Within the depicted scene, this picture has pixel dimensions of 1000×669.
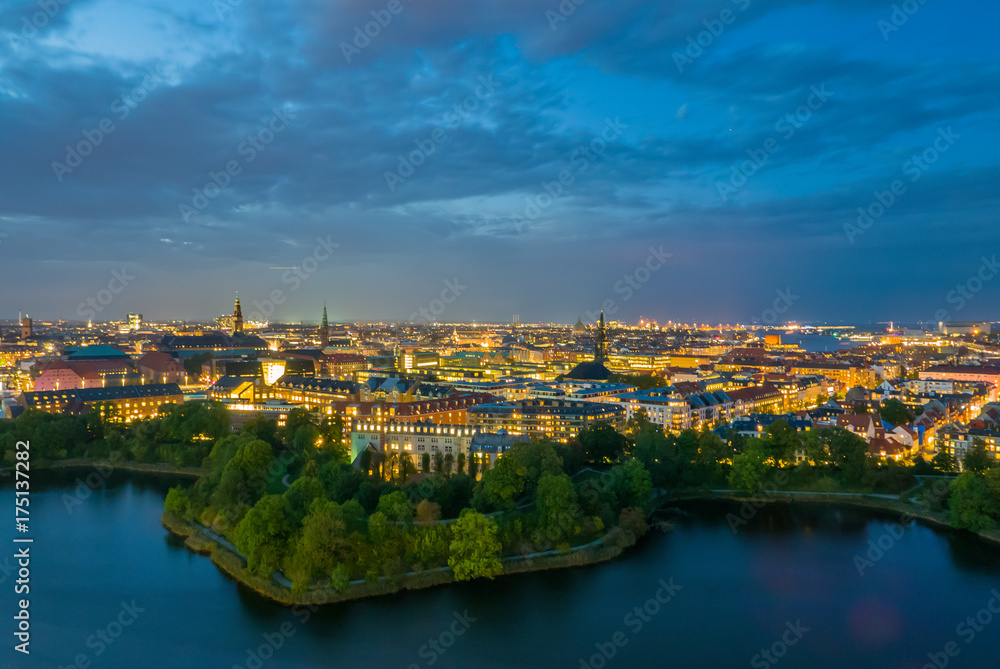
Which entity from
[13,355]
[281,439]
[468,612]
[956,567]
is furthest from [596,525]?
[13,355]

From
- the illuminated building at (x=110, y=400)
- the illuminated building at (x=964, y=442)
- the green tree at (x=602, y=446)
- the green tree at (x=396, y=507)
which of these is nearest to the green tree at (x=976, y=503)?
the illuminated building at (x=964, y=442)

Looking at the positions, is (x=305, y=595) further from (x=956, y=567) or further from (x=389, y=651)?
(x=956, y=567)

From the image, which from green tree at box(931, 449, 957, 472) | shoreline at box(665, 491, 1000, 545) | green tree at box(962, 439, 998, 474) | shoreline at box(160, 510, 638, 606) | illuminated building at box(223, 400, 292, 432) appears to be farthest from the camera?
illuminated building at box(223, 400, 292, 432)

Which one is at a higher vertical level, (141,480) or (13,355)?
(13,355)
